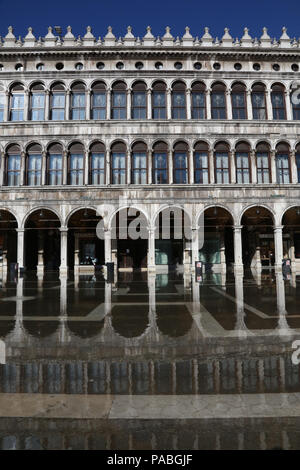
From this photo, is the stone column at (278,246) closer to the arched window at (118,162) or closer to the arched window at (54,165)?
the arched window at (118,162)

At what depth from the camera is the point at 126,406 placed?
3.65 meters

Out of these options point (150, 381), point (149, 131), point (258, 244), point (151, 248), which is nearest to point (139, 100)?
point (149, 131)

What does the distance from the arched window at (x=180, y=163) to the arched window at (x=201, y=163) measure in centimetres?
87

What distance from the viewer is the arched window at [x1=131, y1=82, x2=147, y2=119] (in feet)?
93.0

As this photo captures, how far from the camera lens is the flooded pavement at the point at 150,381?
3.07 metres

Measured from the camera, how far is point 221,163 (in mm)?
27859

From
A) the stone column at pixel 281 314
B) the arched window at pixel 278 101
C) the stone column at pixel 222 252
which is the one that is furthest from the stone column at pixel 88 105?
the stone column at pixel 281 314

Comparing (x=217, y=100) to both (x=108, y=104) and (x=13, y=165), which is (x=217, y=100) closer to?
(x=108, y=104)

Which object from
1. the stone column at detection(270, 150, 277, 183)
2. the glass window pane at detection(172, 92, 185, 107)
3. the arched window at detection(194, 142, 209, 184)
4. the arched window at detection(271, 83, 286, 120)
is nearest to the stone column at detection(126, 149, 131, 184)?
the arched window at detection(194, 142, 209, 184)

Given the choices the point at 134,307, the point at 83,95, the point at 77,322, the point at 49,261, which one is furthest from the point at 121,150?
the point at 77,322

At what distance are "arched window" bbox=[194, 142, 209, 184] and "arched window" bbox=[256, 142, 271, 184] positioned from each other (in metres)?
4.54

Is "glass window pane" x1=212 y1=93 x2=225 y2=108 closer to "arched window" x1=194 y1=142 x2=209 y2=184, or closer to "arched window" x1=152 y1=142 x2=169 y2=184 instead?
"arched window" x1=194 y1=142 x2=209 y2=184

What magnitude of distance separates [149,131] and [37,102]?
34.3 feet
